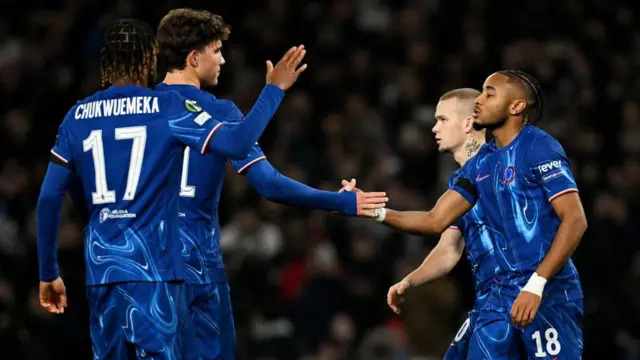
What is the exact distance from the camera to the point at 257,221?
1202 cm

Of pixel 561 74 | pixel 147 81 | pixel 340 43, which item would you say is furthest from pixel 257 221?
pixel 147 81

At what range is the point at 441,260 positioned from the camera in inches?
280

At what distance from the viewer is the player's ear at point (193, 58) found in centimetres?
629

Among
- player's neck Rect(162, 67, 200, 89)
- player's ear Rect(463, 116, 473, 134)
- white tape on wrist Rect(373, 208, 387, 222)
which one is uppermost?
player's neck Rect(162, 67, 200, 89)

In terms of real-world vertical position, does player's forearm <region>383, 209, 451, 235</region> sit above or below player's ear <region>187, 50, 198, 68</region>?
below

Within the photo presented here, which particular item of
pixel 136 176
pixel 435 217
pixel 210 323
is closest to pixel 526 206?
pixel 435 217

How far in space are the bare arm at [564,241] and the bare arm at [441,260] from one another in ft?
4.19

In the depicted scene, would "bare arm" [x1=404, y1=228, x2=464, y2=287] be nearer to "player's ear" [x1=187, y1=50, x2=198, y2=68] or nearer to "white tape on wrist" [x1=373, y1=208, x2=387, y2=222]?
"white tape on wrist" [x1=373, y1=208, x2=387, y2=222]

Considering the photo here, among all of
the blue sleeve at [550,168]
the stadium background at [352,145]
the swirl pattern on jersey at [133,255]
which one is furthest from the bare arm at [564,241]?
the stadium background at [352,145]

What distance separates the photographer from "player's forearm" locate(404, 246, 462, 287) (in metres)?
7.08

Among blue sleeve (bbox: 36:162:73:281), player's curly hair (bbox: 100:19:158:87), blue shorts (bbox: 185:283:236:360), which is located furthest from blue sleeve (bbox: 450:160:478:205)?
blue sleeve (bbox: 36:162:73:281)

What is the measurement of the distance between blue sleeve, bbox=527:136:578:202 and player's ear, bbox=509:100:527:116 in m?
0.25

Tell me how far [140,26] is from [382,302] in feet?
20.3

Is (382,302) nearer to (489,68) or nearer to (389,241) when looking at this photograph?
(389,241)
